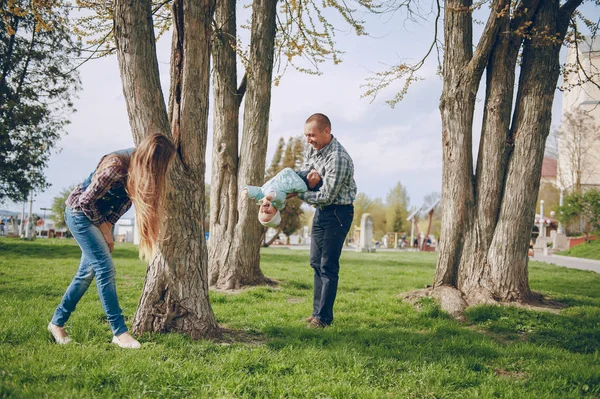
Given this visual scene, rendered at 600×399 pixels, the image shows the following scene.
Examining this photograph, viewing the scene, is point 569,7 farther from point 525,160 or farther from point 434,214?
point 434,214

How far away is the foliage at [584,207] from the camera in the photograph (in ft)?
91.5

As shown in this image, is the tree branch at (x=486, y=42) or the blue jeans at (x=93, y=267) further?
the tree branch at (x=486, y=42)

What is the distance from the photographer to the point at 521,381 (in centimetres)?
371

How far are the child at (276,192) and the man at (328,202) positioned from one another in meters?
0.16

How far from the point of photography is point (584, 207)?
2872cm

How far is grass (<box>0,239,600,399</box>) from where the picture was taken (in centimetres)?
327

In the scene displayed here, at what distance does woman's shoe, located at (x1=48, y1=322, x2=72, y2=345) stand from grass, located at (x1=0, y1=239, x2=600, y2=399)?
9 cm

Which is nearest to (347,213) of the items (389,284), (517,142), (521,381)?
(521,381)

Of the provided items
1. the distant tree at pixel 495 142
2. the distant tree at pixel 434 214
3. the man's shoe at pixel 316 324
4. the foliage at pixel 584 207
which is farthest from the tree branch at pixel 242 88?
the distant tree at pixel 434 214

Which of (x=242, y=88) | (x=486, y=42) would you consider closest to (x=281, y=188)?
(x=486, y=42)

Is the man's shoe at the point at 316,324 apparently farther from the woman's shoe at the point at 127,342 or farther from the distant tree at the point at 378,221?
the distant tree at the point at 378,221

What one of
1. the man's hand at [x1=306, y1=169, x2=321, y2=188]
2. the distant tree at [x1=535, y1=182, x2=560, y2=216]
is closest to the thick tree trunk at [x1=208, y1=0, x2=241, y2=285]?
the man's hand at [x1=306, y1=169, x2=321, y2=188]

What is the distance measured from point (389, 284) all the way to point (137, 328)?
6.30 meters

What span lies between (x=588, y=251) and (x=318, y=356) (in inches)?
1086
